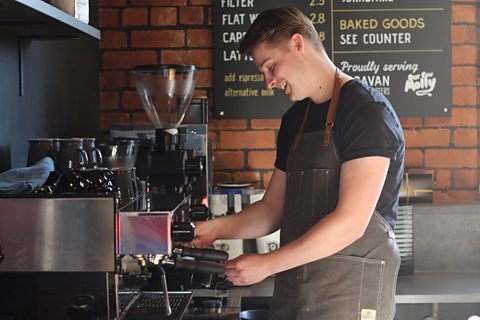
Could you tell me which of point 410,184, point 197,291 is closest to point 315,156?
point 197,291

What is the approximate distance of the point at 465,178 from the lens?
3598 mm

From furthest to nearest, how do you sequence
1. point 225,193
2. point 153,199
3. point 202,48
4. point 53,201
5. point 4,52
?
point 202,48 < point 225,193 < point 4,52 < point 153,199 < point 53,201

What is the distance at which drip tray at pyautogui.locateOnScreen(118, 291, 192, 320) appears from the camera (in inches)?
70.4

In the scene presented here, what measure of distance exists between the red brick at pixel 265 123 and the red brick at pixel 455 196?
2.57ft

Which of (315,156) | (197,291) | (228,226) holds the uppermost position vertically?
(315,156)

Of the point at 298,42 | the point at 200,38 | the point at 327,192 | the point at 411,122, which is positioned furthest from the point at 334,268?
the point at 200,38

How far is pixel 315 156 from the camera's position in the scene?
208 centimetres

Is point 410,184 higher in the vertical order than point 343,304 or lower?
higher

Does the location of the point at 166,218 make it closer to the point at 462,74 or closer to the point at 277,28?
the point at 277,28

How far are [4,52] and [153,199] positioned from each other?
0.65m

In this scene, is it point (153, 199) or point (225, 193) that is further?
point (225, 193)

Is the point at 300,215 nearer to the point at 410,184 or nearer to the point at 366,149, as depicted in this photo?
the point at 366,149

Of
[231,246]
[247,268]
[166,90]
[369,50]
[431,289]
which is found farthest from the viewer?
[369,50]

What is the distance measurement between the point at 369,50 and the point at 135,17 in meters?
1.06
